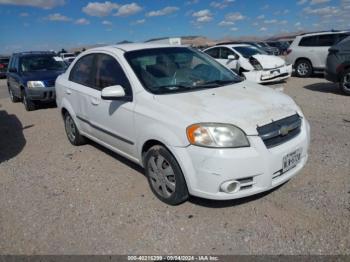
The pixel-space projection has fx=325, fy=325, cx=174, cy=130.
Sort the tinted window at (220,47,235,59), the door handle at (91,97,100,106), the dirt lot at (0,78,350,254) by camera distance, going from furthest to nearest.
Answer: the tinted window at (220,47,235,59), the door handle at (91,97,100,106), the dirt lot at (0,78,350,254)

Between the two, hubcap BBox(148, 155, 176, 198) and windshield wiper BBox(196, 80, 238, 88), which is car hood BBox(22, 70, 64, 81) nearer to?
windshield wiper BBox(196, 80, 238, 88)

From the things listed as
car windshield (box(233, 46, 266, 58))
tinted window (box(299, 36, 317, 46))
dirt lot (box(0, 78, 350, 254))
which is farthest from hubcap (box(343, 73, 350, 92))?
tinted window (box(299, 36, 317, 46))

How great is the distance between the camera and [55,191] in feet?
13.7

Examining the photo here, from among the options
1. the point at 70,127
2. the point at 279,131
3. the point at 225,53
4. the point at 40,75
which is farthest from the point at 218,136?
the point at 225,53

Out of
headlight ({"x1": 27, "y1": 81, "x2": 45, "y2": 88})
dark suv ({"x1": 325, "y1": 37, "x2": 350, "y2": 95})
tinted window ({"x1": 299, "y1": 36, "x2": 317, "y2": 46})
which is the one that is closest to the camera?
dark suv ({"x1": 325, "y1": 37, "x2": 350, "y2": 95})

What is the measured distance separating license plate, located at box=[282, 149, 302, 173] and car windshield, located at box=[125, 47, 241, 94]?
125 centimetres

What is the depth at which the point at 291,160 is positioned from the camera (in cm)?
330

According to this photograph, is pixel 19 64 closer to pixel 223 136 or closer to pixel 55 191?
pixel 55 191

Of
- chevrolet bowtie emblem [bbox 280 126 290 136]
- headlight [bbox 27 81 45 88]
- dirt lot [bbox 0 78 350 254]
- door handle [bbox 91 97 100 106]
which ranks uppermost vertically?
door handle [bbox 91 97 100 106]

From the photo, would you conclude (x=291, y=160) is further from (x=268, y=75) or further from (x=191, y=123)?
(x=268, y=75)

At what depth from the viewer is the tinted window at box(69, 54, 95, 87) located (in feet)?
15.7

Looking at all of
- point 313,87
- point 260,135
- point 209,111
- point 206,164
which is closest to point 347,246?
point 260,135

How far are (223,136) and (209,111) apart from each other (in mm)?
320

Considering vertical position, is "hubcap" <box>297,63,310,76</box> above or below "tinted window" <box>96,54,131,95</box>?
below
